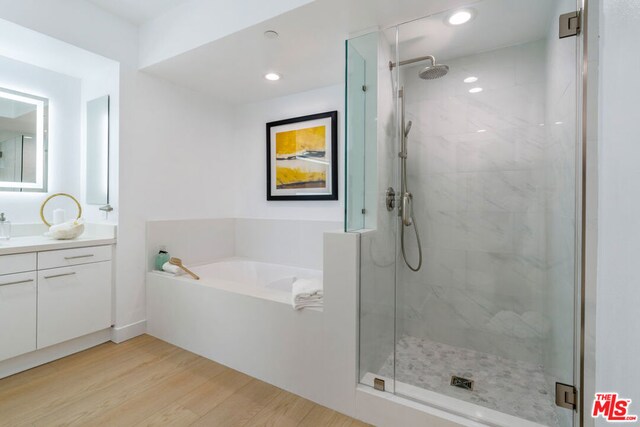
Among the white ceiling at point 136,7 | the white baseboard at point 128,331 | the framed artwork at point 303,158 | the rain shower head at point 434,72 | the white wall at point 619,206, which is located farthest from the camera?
the framed artwork at point 303,158

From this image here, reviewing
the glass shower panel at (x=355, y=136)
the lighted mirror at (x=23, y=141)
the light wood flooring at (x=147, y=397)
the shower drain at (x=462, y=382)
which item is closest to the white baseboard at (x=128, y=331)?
the light wood flooring at (x=147, y=397)

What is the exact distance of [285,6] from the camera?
1.73m

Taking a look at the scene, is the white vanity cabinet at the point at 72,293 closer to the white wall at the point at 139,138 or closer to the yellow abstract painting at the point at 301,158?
the white wall at the point at 139,138

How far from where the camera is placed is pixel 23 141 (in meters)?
2.46

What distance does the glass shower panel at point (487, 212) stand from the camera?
1655 mm

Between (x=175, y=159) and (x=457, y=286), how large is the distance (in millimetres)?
2787

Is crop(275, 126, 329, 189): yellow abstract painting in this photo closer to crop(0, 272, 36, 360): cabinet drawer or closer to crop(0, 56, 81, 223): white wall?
crop(0, 56, 81, 223): white wall

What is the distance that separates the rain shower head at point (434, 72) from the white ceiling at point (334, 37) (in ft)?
0.26

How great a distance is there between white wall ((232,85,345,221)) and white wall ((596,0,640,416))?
1913 millimetres

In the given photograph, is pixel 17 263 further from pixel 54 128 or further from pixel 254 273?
pixel 254 273

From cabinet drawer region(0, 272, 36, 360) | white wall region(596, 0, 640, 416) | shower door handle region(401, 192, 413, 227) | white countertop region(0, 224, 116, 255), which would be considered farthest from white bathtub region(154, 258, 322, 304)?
white wall region(596, 0, 640, 416)

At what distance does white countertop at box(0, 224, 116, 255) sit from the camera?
1.95 m
